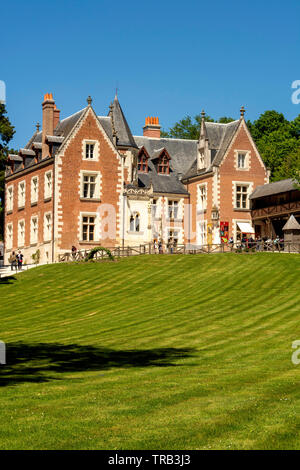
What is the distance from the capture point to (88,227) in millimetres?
58188

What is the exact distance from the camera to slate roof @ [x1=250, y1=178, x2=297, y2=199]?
194ft

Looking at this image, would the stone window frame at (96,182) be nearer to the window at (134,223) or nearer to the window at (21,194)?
the window at (134,223)

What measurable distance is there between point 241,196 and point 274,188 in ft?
12.4

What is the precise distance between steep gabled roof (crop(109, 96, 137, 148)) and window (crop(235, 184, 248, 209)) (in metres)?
9.78

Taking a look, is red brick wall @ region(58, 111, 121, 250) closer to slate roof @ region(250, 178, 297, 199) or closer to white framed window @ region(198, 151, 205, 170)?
white framed window @ region(198, 151, 205, 170)

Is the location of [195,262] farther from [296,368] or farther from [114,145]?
[296,368]

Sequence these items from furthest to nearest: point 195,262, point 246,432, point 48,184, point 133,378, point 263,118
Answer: point 263,118
point 48,184
point 195,262
point 133,378
point 246,432

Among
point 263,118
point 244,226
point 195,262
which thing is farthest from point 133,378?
point 263,118

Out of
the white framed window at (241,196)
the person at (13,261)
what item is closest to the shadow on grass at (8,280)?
the person at (13,261)

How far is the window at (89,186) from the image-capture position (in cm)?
5878

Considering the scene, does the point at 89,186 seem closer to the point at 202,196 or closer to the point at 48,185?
the point at 48,185

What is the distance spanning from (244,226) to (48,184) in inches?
674

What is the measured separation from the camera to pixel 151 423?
1128 cm

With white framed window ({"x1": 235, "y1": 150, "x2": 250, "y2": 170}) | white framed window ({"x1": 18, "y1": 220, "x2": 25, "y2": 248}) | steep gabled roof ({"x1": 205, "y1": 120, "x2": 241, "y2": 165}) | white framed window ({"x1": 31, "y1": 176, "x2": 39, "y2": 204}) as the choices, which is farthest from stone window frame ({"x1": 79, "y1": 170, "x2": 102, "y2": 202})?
white framed window ({"x1": 235, "y1": 150, "x2": 250, "y2": 170})
